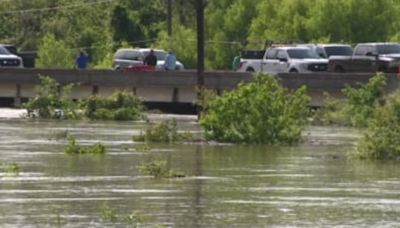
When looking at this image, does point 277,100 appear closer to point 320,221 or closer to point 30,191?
point 30,191

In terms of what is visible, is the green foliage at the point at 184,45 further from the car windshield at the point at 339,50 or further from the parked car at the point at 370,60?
the parked car at the point at 370,60

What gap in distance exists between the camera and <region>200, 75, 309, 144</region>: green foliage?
125 ft

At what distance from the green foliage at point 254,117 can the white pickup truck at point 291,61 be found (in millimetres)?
21955

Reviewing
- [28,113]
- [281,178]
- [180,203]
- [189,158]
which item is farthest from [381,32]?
[180,203]

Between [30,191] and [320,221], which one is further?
[30,191]

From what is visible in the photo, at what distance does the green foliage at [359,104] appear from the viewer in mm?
47094

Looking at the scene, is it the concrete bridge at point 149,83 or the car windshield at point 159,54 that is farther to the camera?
the car windshield at point 159,54

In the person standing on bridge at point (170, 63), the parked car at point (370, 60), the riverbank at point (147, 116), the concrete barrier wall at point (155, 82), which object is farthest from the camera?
the person standing on bridge at point (170, 63)

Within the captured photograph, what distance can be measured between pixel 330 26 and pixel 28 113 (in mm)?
26307

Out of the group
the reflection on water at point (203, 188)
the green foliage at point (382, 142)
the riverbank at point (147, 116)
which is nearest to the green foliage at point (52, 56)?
the riverbank at point (147, 116)

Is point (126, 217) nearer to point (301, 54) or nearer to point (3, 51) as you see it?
point (301, 54)

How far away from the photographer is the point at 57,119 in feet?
179

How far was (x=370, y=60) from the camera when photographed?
59281mm

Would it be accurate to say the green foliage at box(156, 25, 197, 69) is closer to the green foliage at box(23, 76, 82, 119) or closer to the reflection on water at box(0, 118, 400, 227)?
the green foliage at box(23, 76, 82, 119)
